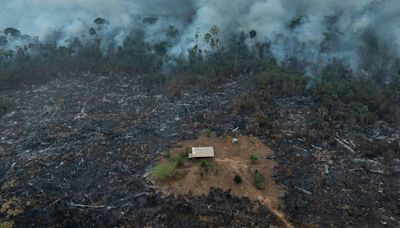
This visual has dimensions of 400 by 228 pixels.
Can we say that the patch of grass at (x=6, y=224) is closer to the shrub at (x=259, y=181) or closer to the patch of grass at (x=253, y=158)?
Result: the shrub at (x=259, y=181)

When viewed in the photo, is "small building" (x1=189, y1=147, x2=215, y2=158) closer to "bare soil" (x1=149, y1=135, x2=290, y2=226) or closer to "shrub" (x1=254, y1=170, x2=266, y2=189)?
"bare soil" (x1=149, y1=135, x2=290, y2=226)

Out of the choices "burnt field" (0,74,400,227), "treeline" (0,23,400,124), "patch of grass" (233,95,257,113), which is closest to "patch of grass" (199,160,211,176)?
"burnt field" (0,74,400,227)

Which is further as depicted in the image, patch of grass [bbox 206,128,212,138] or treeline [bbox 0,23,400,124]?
treeline [bbox 0,23,400,124]

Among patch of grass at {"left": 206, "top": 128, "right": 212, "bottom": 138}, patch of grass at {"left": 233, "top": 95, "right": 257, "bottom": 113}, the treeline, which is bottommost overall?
patch of grass at {"left": 206, "top": 128, "right": 212, "bottom": 138}

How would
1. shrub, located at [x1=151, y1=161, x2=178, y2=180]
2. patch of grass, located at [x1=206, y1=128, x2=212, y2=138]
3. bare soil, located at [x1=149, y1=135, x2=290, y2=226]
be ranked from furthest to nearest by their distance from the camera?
patch of grass, located at [x1=206, y1=128, x2=212, y2=138]
shrub, located at [x1=151, y1=161, x2=178, y2=180]
bare soil, located at [x1=149, y1=135, x2=290, y2=226]

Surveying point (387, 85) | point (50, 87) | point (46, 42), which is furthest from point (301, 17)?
point (46, 42)

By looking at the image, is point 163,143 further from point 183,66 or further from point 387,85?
point 387,85

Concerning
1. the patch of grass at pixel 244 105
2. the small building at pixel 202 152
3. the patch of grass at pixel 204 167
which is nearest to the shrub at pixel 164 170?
the small building at pixel 202 152
